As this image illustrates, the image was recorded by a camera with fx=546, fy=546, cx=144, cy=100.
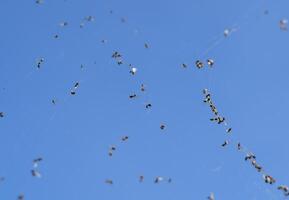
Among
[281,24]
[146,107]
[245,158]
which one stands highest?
[146,107]

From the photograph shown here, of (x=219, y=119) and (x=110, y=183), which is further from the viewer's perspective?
(x=219, y=119)

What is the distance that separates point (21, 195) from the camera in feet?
110

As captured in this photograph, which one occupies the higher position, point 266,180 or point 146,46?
point 146,46

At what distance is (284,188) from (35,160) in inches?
656

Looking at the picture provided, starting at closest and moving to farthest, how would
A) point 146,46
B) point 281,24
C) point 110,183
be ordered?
point 281,24
point 110,183
point 146,46

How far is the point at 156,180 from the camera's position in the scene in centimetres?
3659

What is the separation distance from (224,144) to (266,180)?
3986mm

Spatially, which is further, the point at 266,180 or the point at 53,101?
the point at 53,101

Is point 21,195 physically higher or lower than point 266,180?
higher

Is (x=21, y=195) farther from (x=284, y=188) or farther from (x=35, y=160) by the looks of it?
(x=284, y=188)

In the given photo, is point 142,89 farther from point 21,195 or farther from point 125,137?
point 21,195

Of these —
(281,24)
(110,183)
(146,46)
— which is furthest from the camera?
(146,46)

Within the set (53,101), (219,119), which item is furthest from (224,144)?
(53,101)

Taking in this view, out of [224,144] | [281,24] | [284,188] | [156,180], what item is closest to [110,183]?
[156,180]
